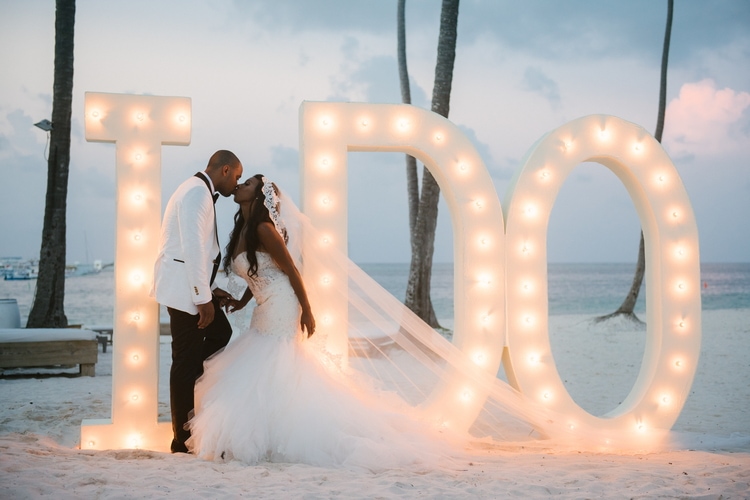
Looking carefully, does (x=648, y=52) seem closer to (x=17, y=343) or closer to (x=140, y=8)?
(x=140, y=8)

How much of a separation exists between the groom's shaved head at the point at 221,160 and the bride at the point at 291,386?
0.65ft

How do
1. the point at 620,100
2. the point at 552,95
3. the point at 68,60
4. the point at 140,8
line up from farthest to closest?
1. the point at 620,100
2. the point at 552,95
3. the point at 140,8
4. the point at 68,60

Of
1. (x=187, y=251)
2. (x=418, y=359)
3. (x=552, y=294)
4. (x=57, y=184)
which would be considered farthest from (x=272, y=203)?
(x=552, y=294)

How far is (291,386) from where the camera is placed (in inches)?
169

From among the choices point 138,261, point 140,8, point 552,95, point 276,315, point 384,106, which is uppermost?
point 552,95

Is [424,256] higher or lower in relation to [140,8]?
lower

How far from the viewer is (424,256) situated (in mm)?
12328

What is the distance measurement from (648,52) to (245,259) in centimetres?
3933

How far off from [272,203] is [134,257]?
118 cm

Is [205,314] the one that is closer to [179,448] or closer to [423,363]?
[179,448]

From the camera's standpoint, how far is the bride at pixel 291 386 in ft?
13.3

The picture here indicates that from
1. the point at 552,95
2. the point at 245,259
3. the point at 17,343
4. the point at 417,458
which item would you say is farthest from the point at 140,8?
the point at 552,95

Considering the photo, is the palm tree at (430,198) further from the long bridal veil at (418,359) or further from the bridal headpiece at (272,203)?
the bridal headpiece at (272,203)

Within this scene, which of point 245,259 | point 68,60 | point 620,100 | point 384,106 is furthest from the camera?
point 620,100
